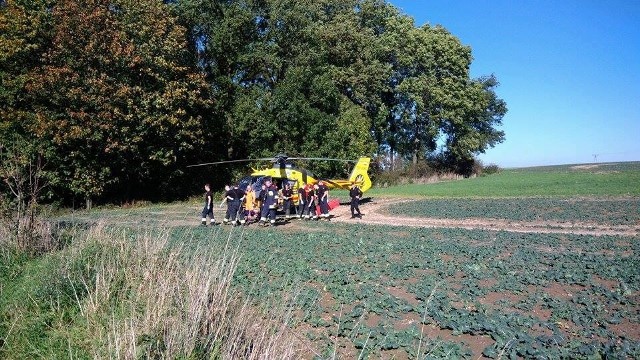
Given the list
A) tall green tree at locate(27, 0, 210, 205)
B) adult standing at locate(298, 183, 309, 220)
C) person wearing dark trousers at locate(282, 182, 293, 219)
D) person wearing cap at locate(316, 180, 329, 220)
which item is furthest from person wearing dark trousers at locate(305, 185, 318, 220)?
tall green tree at locate(27, 0, 210, 205)

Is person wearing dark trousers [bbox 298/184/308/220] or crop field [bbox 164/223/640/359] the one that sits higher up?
person wearing dark trousers [bbox 298/184/308/220]

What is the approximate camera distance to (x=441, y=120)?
52.0 metres

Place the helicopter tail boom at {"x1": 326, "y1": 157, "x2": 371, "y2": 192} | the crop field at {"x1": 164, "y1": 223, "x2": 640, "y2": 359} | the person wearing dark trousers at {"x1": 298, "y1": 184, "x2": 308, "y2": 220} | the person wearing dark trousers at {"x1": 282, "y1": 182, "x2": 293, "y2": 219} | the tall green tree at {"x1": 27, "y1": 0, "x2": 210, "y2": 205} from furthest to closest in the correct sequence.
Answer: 1. the tall green tree at {"x1": 27, "y1": 0, "x2": 210, "y2": 205}
2. the helicopter tail boom at {"x1": 326, "y1": 157, "x2": 371, "y2": 192}
3. the person wearing dark trousers at {"x1": 298, "y1": 184, "x2": 308, "y2": 220}
4. the person wearing dark trousers at {"x1": 282, "y1": 182, "x2": 293, "y2": 219}
5. the crop field at {"x1": 164, "y1": 223, "x2": 640, "y2": 359}

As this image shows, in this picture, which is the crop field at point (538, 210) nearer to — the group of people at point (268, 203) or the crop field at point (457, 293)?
the group of people at point (268, 203)

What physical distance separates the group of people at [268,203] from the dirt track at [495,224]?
4.56ft

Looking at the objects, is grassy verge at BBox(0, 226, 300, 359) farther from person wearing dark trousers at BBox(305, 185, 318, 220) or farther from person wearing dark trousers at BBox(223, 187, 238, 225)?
person wearing dark trousers at BBox(305, 185, 318, 220)


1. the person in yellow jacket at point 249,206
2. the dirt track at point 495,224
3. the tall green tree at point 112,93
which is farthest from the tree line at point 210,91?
the dirt track at point 495,224

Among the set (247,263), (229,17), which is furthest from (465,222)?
(229,17)

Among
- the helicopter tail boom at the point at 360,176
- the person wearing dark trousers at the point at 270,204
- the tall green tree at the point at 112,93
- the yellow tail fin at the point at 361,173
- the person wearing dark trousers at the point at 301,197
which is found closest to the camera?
the person wearing dark trousers at the point at 270,204

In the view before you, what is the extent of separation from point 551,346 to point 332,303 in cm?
392

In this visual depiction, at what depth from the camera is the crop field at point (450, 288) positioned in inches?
267

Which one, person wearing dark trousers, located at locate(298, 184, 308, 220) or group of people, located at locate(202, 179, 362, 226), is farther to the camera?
person wearing dark trousers, located at locate(298, 184, 308, 220)

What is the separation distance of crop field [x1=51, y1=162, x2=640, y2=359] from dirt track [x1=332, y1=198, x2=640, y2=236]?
16cm

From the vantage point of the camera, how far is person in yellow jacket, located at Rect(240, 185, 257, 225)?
71.8 feet
